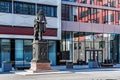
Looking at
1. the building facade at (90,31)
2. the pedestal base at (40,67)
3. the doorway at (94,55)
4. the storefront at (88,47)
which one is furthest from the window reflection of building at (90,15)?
the pedestal base at (40,67)

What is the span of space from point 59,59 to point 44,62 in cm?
1442

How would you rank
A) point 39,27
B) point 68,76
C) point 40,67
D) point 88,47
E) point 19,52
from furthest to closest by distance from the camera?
point 88,47 < point 19,52 < point 39,27 < point 40,67 < point 68,76

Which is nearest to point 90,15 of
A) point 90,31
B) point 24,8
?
point 90,31

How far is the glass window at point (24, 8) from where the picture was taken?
136ft

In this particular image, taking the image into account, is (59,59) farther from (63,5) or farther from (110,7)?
(110,7)

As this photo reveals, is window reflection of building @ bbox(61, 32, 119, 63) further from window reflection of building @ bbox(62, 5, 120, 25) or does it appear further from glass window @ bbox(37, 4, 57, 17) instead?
glass window @ bbox(37, 4, 57, 17)

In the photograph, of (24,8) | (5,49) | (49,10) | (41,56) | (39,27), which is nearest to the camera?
(41,56)

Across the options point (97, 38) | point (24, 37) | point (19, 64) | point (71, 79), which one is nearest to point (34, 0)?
point (24, 37)

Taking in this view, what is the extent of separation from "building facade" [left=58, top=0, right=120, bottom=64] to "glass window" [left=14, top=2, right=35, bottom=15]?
510 centimetres

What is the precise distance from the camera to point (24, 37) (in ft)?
137

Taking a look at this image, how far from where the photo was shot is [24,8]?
42.2 meters

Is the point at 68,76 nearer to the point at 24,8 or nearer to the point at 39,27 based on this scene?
the point at 39,27

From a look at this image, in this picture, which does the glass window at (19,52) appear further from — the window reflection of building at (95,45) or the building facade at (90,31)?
the window reflection of building at (95,45)

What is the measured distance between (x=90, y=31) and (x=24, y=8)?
1132cm
